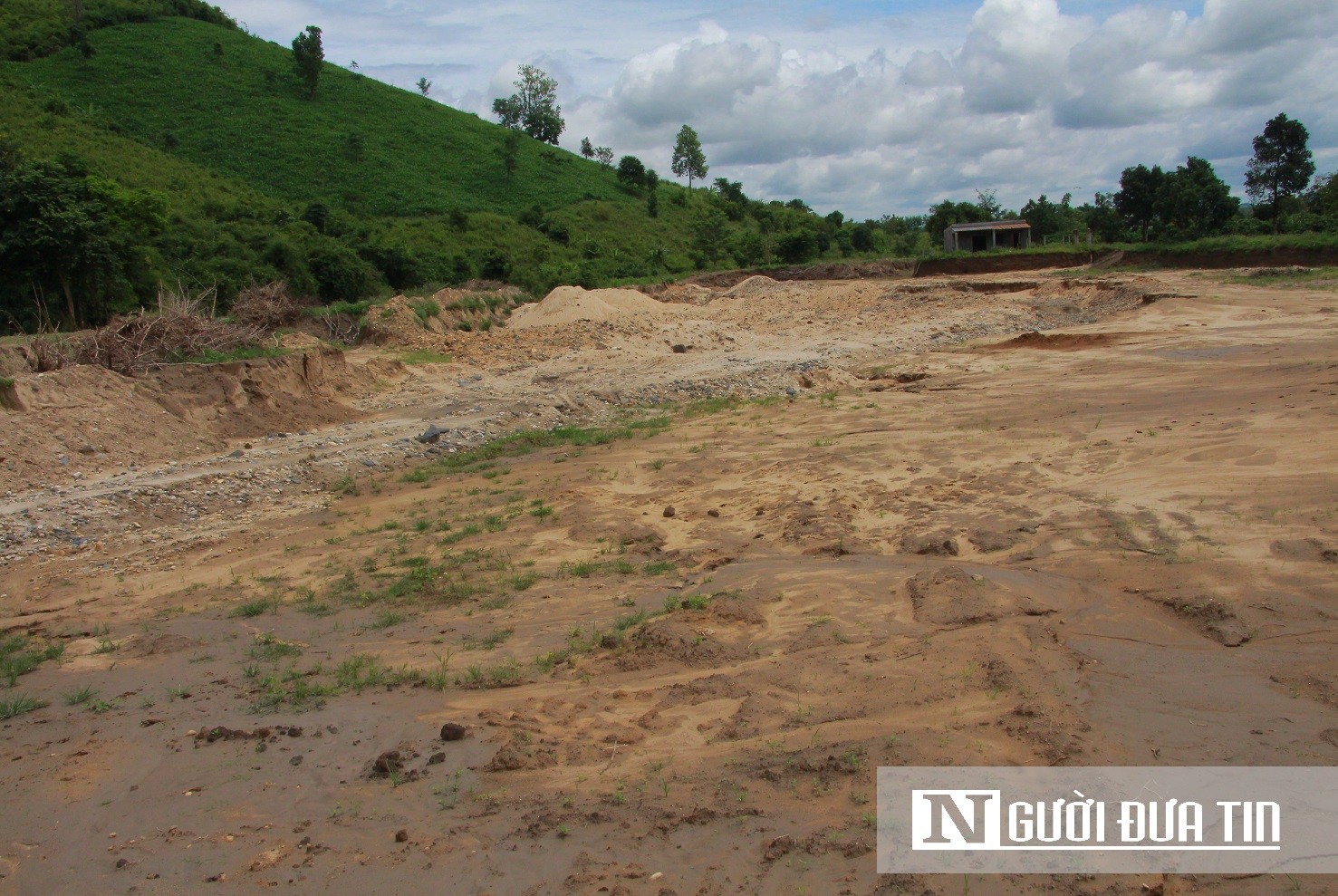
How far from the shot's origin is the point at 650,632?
5.62 meters

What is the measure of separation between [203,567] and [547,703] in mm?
4588

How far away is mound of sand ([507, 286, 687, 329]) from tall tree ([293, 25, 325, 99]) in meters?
40.7

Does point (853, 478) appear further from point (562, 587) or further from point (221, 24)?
point (221, 24)

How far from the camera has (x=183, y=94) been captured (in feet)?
163

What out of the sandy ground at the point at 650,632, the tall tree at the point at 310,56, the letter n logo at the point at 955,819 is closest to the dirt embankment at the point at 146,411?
the sandy ground at the point at 650,632

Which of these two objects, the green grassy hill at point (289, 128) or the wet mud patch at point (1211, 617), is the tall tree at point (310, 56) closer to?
the green grassy hill at point (289, 128)

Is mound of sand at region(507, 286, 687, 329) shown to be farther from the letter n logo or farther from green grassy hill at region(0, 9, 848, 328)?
the letter n logo

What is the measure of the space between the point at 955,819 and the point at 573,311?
734 inches

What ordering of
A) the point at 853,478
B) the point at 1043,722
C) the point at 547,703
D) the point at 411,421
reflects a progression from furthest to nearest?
1. the point at 411,421
2. the point at 853,478
3. the point at 547,703
4. the point at 1043,722

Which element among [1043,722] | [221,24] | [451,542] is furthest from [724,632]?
[221,24]

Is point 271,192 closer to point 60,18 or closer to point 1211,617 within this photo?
point 60,18

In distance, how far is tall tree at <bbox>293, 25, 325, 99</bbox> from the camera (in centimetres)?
5356

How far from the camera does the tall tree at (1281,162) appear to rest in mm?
29109

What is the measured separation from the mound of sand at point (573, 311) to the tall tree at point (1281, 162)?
21.4m
